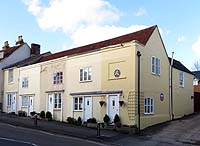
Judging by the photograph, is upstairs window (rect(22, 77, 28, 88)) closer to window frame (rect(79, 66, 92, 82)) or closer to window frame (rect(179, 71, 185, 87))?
window frame (rect(79, 66, 92, 82))

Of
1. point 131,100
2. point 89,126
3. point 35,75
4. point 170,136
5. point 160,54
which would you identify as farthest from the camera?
point 35,75

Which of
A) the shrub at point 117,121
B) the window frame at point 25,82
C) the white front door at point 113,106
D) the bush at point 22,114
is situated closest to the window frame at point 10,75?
the window frame at point 25,82

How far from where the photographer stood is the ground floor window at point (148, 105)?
2568cm

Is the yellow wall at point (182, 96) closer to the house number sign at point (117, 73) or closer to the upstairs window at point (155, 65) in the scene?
the upstairs window at point (155, 65)

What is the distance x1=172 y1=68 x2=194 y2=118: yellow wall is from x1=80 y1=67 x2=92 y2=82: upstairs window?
8017 millimetres

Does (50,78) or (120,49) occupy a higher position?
(120,49)

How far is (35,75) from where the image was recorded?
3544 centimetres

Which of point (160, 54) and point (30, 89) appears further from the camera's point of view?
point (30, 89)

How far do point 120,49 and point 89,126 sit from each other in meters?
6.78

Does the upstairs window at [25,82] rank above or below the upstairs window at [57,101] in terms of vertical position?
above

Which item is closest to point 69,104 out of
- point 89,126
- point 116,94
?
point 89,126

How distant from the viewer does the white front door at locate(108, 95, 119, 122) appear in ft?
83.2

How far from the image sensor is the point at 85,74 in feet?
94.4

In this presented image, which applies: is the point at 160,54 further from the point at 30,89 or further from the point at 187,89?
the point at 30,89
